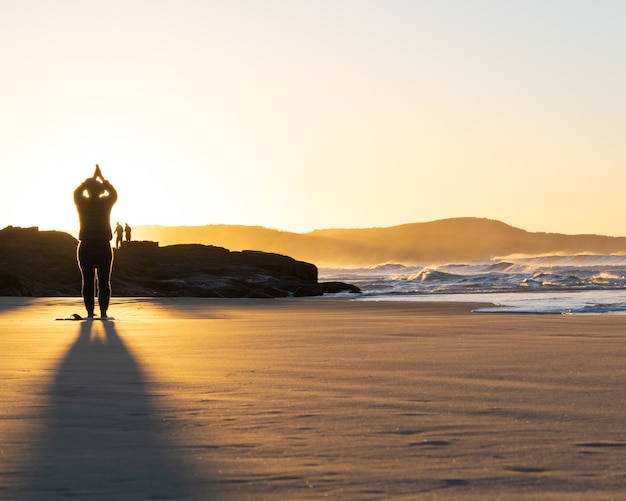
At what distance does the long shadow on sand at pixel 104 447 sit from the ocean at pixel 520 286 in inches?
397

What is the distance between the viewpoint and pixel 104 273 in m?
12.8

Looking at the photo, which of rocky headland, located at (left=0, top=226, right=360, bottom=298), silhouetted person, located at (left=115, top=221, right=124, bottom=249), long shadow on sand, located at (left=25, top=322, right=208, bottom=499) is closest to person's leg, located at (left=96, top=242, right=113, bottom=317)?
long shadow on sand, located at (left=25, top=322, right=208, bottom=499)

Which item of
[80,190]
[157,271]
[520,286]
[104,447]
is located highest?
[80,190]

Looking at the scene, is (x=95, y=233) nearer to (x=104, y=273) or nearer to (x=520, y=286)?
(x=104, y=273)

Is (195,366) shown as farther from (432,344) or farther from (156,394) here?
(432,344)

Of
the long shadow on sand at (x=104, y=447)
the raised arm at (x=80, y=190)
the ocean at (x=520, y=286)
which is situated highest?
the raised arm at (x=80, y=190)

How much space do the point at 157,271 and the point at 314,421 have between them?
88.3 ft

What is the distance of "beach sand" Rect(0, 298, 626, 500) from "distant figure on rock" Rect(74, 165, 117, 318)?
5.19 m

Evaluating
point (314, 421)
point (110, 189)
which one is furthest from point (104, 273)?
point (314, 421)

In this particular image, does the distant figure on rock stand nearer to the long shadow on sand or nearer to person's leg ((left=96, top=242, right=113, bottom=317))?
person's leg ((left=96, top=242, right=113, bottom=317))

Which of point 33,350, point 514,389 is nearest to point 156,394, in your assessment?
point 514,389

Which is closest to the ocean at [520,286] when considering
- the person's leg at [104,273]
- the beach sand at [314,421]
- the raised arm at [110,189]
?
the person's leg at [104,273]

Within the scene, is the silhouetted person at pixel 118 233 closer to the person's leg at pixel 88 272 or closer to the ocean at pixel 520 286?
the ocean at pixel 520 286

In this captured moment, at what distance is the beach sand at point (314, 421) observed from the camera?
2.76 meters
